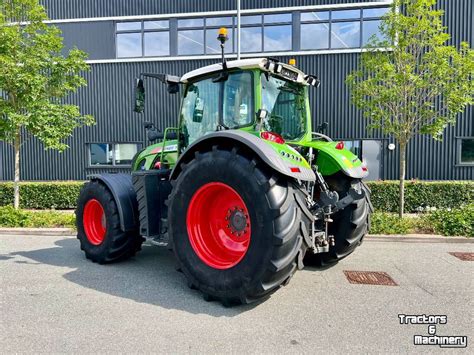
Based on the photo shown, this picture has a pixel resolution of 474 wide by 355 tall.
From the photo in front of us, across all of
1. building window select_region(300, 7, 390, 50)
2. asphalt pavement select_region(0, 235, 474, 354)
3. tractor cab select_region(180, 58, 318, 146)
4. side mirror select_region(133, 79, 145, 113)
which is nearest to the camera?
asphalt pavement select_region(0, 235, 474, 354)

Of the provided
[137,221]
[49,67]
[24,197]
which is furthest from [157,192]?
[24,197]

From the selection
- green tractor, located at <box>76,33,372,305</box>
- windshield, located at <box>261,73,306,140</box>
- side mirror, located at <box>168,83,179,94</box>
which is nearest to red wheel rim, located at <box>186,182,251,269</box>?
green tractor, located at <box>76,33,372,305</box>

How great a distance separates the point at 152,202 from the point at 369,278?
3036 mm

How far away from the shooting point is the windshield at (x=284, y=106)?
4.22 meters

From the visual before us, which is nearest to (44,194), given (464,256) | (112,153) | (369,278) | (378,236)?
(112,153)

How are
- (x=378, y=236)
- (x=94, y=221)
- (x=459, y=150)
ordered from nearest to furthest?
(x=94, y=221) < (x=378, y=236) < (x=459, y=150)

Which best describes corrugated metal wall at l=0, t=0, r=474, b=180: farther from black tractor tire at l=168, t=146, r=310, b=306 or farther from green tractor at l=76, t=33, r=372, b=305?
black tractor tire at l=168, t=146, r=310, b=306

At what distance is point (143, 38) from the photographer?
1384 cm

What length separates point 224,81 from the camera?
4262 mm

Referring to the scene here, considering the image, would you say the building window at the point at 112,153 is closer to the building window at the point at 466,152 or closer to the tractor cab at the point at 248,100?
A: the tractor cab at the point at 248,100

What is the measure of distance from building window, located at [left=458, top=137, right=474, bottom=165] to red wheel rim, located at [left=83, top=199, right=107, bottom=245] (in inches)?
495

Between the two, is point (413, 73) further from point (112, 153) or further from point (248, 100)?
point (112, 153)

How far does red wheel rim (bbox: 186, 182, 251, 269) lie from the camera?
3791 mm

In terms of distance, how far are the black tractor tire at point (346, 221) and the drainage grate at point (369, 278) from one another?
301 millimetres
